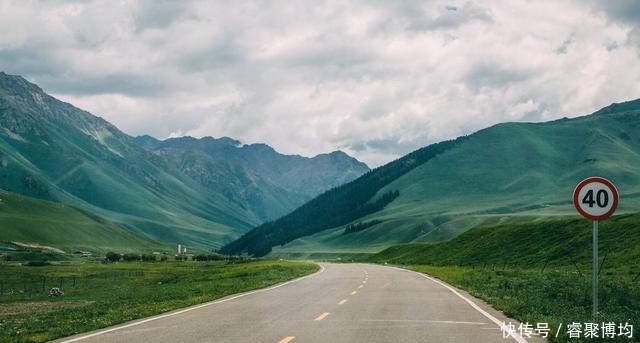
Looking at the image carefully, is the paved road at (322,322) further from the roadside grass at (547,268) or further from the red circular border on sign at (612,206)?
the red circular border on sign at (612,206)

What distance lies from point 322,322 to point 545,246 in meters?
53.1

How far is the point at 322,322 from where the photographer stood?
18.4 m

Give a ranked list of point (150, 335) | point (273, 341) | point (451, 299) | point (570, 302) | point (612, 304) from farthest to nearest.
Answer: point (451, 299) < point (570, 302) < point (612, 304) < point (150, 335) < point (273, 341)

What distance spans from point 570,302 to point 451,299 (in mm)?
5167

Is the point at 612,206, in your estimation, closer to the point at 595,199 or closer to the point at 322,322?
the point at 595,199

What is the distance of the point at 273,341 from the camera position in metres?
14.8

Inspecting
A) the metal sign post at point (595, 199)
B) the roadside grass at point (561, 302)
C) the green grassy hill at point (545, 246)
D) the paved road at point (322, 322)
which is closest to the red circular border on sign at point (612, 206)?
the metal sign post at point (595, 199)

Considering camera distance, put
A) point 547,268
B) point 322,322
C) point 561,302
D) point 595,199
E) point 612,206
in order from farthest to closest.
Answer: point 547,268, point 561,302, point 322,322, point 595,199, point 612,206

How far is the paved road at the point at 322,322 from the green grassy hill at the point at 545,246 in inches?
883

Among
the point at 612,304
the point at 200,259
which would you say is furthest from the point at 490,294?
the point at 200,259

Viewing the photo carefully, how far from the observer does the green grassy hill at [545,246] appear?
51062mm

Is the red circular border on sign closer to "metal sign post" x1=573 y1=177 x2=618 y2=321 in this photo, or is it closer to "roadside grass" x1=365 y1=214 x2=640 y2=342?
"metal sign post" x1=573 y1=177 x2=618 y2=321

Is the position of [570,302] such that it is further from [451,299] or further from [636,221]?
[636,221]

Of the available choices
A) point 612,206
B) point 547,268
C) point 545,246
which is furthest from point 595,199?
point 545,246
